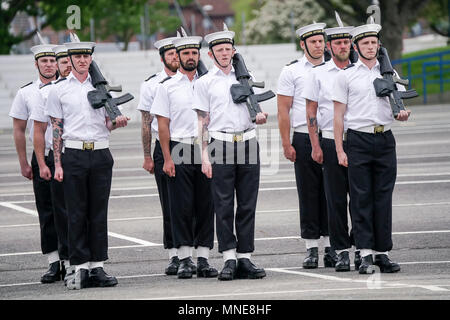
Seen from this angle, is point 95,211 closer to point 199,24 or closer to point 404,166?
point 404,166

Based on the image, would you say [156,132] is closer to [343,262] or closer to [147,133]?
[147,133]

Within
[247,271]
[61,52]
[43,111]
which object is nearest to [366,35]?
[247,271]

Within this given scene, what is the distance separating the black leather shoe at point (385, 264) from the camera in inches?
420

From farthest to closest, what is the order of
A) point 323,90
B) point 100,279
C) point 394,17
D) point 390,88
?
point 394,17 < point 323,90 < point 100,279 < point 390,88

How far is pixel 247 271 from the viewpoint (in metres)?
10.8

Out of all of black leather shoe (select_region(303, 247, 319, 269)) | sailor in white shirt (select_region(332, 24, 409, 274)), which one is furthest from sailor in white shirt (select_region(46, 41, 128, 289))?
sailor in white shirt (select_region(332, 24, 409, 274))

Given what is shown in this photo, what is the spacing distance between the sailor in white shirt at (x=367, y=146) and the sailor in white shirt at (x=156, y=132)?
1.85 m

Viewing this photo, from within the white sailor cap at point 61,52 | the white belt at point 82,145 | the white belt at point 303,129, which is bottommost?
the white belt at point 82,145

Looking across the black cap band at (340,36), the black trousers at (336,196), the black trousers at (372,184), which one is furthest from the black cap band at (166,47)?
the black trousers at (372,184)

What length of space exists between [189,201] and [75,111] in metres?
1.48

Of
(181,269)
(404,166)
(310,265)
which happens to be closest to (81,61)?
(181,269)

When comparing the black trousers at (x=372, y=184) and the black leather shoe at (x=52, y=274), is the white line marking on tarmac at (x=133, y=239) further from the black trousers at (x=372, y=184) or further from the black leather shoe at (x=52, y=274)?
the black trousers at (x=372, y=184)

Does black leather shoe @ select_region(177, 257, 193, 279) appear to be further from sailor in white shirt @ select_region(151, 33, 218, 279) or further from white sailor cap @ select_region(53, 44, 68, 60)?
white sailor cap @ select_region(53, 44, 68, 60)

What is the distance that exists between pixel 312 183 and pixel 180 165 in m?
1.35
